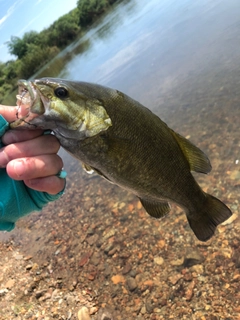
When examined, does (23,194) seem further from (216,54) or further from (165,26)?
(165,26)

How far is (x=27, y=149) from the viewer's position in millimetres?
2025

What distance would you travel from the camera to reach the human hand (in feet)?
6.49

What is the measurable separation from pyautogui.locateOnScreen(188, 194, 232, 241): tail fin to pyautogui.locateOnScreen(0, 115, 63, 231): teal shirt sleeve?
142cm

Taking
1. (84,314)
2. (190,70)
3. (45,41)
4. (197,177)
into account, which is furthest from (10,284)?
(45,41)

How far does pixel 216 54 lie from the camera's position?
39.7 feet

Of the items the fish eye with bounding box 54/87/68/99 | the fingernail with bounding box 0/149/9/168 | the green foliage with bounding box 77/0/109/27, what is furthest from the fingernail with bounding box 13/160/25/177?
the green foliage with bounding box 77/0/109/27

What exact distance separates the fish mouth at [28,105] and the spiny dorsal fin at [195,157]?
1.31m

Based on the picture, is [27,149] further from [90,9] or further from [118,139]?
[90,9]

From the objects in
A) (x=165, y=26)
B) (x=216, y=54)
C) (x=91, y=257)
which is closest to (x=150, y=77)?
(x=216, y=54)

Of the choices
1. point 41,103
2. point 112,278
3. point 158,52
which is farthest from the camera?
point 158,52

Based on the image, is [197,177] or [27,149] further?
[197,177]

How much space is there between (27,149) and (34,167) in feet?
0.42

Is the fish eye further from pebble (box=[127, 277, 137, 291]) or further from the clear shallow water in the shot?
the clear shallow water

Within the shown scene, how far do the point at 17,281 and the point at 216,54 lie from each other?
10.6 metres
